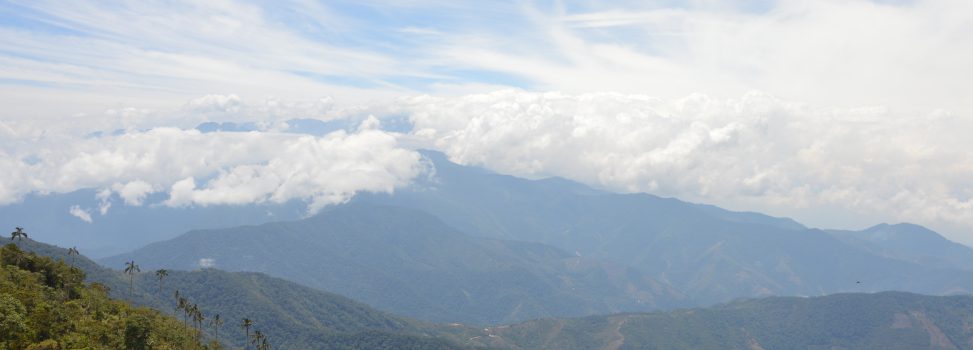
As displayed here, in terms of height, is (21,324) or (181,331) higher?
(21,324)

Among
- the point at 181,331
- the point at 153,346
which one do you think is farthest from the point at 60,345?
the point at 181,331

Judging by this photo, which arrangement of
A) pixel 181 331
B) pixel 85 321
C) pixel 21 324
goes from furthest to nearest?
pixel 181 331
pixel 85 321
pixel 21 324

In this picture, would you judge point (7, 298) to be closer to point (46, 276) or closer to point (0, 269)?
point (0, 269)

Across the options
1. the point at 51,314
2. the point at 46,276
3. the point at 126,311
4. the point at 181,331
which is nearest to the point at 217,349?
the point at 181,331

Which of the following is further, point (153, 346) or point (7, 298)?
point (153, 346)

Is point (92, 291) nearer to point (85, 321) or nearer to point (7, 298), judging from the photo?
point (85, 321)

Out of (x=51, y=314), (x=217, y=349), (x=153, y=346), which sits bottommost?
(x=217, y=349)

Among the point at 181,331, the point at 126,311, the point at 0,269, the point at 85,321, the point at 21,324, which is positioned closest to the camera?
the point at 21,324
